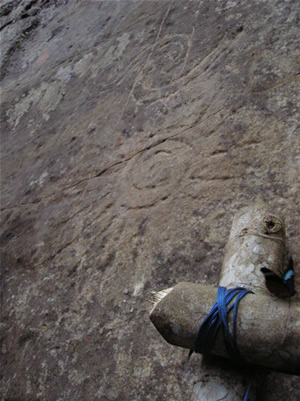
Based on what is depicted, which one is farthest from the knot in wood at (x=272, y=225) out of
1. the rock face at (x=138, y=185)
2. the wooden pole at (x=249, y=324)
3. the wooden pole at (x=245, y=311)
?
the rock face at (x=138, y=185)

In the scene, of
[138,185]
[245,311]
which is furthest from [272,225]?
[138,185]

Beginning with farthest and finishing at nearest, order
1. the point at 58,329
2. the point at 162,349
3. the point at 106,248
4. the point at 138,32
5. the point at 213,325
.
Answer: the point at 138,32 → the point at 106,248 → the point at 58,329 → the point at 162,349 → the point at 213,325

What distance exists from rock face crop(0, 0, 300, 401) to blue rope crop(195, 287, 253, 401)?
1.30ft

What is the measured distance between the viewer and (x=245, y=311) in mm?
937

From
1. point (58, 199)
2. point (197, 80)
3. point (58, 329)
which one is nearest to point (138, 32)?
point (197, 80)

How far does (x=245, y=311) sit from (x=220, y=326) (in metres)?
0.06

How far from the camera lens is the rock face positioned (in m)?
1.63

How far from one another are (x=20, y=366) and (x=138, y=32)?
2332mm

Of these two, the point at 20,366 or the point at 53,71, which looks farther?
the point at 53,71

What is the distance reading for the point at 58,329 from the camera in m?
1.85

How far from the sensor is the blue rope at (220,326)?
3.03ft

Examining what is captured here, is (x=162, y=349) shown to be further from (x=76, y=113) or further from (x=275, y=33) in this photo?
A: (x=76, y=113)

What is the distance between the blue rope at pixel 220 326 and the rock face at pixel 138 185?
1.30ft

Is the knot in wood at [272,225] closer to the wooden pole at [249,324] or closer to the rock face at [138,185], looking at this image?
the wooden pole at [249,324]
